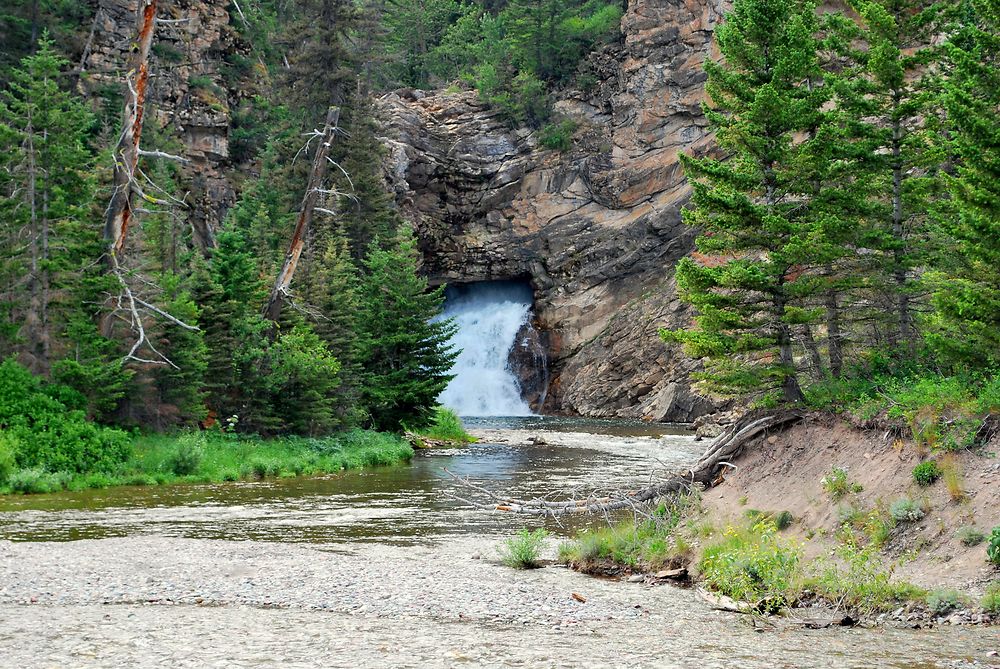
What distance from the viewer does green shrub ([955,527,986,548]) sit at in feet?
33.9

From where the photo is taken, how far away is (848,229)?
15.8 m

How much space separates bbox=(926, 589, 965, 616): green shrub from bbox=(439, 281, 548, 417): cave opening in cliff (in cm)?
4871

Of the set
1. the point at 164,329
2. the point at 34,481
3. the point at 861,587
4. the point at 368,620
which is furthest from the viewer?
the point at 164,329

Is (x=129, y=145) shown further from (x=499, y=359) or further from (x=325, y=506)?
(x=499, y=359)

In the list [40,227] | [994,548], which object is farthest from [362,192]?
[994,548]

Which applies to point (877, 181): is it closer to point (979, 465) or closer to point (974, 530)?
point (979, 465)

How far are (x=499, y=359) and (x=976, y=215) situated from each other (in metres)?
49.4

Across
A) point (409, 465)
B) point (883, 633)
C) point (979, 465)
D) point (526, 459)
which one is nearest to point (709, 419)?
point (526, 459)

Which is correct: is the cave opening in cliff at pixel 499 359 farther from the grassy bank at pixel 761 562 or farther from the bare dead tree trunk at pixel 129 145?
the grassy bank at pixel 761 562

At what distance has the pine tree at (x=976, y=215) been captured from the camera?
13125 mm

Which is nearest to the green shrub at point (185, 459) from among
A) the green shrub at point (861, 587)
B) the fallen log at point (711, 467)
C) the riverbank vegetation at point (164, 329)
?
the riverbank vegetation at point (164, 329)

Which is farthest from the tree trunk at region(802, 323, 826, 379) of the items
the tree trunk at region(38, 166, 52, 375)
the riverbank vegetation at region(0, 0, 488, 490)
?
the tree trunk at region(38, 166, 52, 375)

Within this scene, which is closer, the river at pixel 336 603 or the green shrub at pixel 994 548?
the river at pixel 336 603

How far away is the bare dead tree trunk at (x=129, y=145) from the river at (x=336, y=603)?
8765 millimetres
